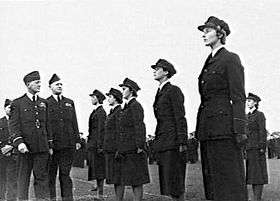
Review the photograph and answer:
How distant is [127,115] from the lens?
8.52 meters

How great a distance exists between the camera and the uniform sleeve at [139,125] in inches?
324

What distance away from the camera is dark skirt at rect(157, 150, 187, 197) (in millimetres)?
7207

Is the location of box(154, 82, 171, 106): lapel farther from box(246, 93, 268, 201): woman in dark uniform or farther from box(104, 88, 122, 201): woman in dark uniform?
box(246, 93, 268, 201): woman in dark uniform

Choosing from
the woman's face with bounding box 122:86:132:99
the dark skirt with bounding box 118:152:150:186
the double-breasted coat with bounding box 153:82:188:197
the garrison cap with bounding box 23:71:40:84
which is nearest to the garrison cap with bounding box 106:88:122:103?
the woman's face with bounding box 122:86:132:99

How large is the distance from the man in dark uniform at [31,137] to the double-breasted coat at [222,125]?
3.15m

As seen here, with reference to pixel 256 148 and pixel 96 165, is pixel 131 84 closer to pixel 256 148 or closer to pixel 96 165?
pixel 256 148

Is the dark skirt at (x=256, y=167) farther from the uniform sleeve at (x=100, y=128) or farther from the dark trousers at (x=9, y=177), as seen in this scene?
the dark trousers at (x=9, y=177)

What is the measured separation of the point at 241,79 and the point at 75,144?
4.52 m

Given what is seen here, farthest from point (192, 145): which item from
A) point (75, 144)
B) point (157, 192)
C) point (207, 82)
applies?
point (207, 82)

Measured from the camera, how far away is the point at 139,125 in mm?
8297

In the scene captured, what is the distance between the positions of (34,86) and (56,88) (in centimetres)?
92

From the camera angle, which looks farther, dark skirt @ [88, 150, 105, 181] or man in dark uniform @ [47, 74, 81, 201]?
dark skirt @ [88, 150, 105, 181]

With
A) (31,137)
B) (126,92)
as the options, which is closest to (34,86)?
(31,137)

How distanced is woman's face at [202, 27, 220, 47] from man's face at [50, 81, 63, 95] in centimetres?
410
